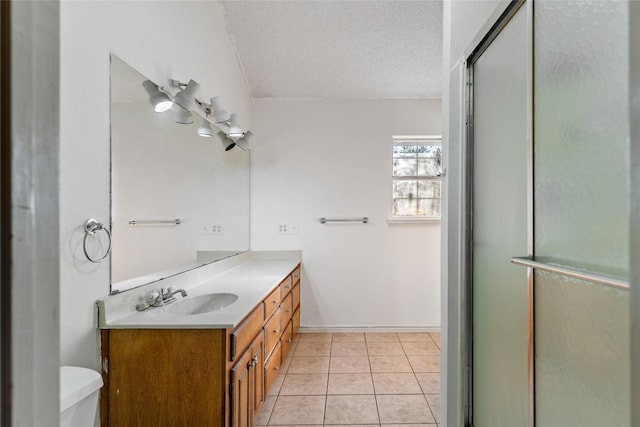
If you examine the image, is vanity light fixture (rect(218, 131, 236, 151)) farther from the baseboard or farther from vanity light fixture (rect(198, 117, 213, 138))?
the baseboard

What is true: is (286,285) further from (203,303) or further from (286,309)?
(203,303)

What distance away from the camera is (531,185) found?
1.01 m

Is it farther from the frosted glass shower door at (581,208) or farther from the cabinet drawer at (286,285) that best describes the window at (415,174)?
the frosted glass shower door at (581,208)

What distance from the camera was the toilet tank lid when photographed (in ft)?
3.23

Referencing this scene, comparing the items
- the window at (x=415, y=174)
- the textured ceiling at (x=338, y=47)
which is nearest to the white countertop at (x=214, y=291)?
the window at (x=415, y=174)

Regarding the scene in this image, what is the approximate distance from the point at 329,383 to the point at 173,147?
2011mm

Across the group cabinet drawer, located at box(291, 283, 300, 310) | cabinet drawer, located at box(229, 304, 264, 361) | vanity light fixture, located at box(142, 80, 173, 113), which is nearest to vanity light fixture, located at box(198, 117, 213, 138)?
vanity light fixture, located at box(142, 80, 173, 113)

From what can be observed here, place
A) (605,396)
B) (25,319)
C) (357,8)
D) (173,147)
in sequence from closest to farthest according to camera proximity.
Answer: (25,319), (605,396), (173,147), (357,8)

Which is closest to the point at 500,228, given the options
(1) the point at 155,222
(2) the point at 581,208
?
(2) the point at 581,208

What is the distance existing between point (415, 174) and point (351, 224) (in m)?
0.92

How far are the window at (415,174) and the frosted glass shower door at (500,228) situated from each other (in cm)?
232

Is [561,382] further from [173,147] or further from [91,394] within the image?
[173,147]

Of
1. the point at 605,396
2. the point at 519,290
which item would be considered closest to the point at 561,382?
the point at 605,396

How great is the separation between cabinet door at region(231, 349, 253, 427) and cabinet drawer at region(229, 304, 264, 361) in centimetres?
6
